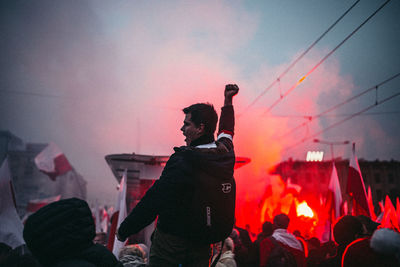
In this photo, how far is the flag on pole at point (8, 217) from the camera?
5947 millimetres

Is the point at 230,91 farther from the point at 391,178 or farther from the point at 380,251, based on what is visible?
the point at 391,178

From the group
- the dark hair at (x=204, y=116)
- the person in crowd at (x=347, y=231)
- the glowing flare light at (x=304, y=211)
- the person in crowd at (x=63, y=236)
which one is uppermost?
the dark hair at (x=204, y=116)

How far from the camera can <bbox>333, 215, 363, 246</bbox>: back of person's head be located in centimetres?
340

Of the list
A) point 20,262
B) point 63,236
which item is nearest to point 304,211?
point 20,262

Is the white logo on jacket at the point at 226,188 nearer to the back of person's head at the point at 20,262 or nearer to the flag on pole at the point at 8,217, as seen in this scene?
the back of person's head at the point at 20,262

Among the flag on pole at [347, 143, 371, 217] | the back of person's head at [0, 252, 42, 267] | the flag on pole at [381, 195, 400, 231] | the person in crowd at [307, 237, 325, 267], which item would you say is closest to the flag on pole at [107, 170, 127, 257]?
the back of person's head at [0, 252, 42, 267]

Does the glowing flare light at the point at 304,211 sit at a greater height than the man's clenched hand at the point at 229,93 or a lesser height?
lesser

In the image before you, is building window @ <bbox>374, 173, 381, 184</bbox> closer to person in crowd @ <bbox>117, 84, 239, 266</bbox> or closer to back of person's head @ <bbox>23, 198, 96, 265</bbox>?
person in crowd @ <bbox>117, 84, 239, 266</bbox>

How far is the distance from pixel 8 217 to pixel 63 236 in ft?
18.9

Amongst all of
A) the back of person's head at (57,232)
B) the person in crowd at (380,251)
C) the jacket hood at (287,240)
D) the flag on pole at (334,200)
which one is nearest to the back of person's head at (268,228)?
the jacket hood at (287,240)

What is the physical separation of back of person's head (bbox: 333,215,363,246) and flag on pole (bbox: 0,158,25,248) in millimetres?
6084

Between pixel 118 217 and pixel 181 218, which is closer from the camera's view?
pixel 181 218

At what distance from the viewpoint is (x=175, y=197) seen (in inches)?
74.8

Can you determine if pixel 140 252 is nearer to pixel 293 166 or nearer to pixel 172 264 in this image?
pixel 172 264
